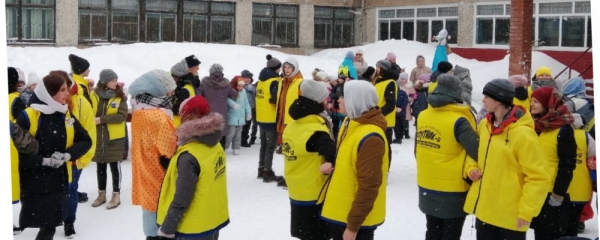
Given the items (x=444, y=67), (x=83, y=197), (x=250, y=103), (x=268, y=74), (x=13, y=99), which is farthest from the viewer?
(x=250, y=103)

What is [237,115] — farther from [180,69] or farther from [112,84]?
[112,84]

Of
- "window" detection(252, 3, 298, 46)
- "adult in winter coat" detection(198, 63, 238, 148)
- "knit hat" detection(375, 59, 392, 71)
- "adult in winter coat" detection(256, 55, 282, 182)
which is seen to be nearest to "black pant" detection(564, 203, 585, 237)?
"knit hat" detection(375, 59, 392, 71)

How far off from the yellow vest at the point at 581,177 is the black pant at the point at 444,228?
1.20 metres

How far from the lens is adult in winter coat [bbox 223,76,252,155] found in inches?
380

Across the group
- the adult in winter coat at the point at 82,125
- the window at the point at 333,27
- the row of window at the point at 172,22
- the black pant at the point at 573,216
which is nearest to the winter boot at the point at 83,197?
the adult in winter coat at the point at 82,125

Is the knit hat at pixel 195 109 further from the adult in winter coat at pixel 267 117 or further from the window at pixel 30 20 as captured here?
the window at pixel 30 20

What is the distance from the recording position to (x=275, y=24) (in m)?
22.2

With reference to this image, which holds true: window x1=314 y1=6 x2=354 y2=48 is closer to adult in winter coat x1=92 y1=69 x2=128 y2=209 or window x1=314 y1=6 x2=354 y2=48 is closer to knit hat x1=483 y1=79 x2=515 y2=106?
adult in winter coat x1=92 y1=69 x2=128 y2=209

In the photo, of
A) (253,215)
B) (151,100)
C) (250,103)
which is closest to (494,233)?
(151,100)

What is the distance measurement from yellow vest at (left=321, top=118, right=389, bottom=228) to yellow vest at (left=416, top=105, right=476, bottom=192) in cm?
51

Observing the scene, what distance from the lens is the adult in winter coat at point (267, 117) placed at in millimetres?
7902

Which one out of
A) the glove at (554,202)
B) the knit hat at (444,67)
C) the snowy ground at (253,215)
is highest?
the knit hat at (444,67)

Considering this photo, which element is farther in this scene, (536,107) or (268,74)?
(268,74)

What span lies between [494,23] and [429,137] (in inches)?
660
